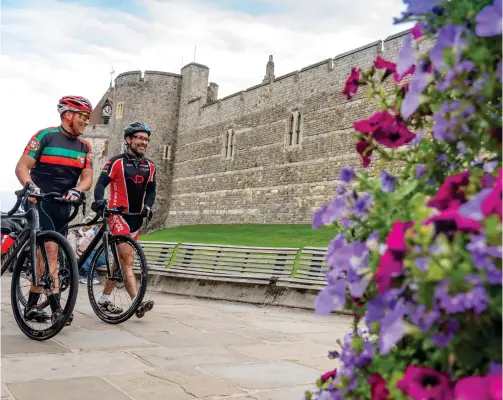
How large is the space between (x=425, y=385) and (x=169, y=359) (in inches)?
108

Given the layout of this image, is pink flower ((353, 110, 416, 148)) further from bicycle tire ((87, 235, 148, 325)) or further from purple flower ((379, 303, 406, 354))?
bicycle tire ((87, 235, 148, 325))

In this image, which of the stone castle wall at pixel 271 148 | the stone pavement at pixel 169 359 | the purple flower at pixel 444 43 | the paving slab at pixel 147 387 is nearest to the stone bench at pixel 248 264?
the stone pavement at pixel 169 359

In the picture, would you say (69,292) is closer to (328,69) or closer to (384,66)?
(384,66)

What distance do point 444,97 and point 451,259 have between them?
0.49 m

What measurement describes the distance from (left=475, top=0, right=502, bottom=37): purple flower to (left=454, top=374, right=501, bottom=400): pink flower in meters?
0.56

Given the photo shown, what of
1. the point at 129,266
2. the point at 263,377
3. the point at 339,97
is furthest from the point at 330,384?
the point at 339,97

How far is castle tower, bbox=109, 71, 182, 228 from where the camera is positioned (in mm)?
32906

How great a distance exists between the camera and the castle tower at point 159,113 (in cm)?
3291

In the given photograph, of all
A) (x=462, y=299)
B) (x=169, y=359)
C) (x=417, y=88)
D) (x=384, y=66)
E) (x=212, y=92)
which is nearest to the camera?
(x=462, y=299)

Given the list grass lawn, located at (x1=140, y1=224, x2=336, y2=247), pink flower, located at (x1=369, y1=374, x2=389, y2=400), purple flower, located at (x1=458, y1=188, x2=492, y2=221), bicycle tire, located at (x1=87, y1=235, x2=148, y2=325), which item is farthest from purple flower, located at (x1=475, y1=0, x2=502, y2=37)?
grass lawn, located at (x1=140, y1=224, x2=336, y2=247)

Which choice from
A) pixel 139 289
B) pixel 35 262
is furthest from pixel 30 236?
pixel 139 289

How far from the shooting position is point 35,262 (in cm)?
393

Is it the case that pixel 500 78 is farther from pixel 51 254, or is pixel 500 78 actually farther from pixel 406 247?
pixel 51 254

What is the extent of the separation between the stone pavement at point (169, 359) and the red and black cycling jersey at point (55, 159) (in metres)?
1.17
